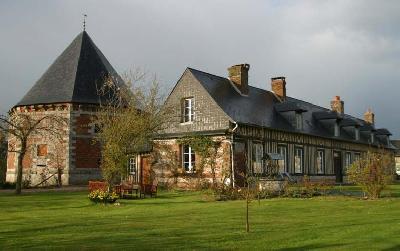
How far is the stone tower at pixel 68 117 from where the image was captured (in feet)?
96.6

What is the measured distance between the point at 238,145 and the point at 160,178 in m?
4.65

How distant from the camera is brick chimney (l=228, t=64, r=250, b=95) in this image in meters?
25.0

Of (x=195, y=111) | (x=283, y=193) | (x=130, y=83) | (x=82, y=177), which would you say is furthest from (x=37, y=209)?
(x=82, y=177)

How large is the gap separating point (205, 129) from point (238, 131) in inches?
65.3

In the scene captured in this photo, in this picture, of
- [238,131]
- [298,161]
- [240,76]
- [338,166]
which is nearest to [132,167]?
[238,131]

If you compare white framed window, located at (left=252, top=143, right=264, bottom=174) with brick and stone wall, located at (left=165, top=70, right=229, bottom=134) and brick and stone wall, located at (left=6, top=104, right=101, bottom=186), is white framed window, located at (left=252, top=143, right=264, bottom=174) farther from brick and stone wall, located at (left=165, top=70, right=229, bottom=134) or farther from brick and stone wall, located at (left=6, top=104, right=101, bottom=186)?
brick and stone wall, located at (left=6, top=104, right=101, bottom=186)

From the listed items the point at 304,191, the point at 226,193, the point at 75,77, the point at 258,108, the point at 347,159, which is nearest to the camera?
the point at 226,193

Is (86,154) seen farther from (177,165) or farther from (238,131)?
(238,131)

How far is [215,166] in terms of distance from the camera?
851 inches

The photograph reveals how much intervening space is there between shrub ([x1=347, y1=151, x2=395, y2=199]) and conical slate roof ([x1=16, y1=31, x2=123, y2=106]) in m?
17.6

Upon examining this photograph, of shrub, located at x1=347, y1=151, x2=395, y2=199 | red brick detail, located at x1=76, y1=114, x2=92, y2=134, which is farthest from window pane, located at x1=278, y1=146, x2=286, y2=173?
red brick detail, located at x1=76, y1=114, x2=92, y2=134

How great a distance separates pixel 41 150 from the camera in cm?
3041

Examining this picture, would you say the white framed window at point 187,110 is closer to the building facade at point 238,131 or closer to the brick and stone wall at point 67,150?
the building facade at point 238,131

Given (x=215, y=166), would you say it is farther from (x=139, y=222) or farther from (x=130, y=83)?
(x=139, y=222)
